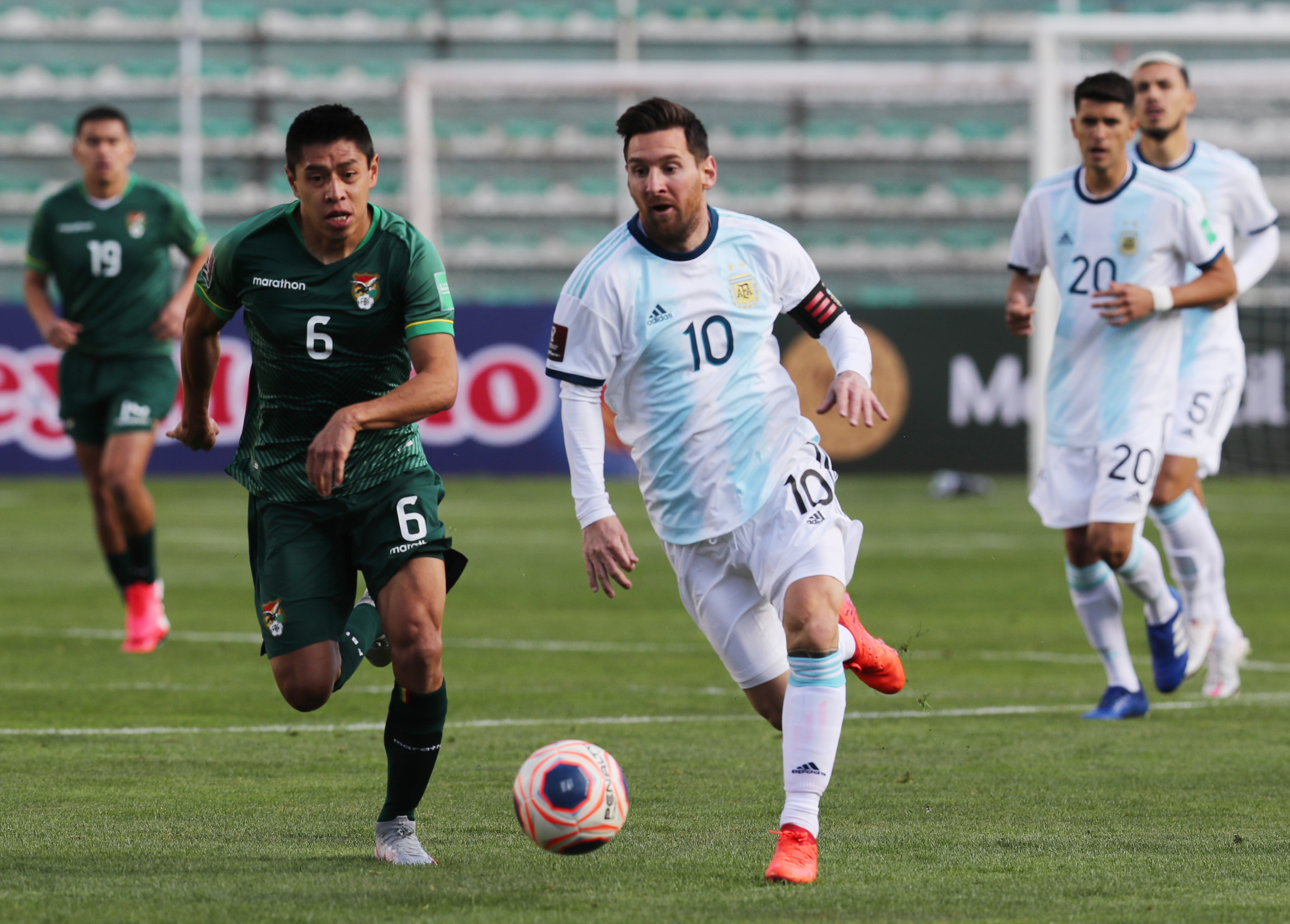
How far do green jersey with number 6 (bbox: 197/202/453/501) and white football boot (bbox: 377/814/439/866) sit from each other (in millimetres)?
898

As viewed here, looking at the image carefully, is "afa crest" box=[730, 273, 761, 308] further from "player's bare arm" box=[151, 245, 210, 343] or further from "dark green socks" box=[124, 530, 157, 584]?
"dark green socks" box=[124, 530, 157, 584]

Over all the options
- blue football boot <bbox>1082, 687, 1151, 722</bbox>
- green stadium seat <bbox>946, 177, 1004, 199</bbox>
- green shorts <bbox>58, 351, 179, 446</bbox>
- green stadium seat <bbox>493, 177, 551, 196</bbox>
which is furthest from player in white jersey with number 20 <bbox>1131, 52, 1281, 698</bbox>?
green stadium seat <bbox>493, 177, 551, 196</bbox>

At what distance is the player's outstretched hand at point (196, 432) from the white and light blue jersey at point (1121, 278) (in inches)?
139

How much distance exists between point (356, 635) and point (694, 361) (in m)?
1.21

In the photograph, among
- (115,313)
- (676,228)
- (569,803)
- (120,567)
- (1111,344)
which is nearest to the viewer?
(569,803)

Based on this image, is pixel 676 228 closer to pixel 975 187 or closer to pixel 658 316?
pixel 658 316

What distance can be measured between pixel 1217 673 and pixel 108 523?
557cm

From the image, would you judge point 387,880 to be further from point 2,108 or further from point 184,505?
point 2,108

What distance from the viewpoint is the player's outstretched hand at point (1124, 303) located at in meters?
7.23

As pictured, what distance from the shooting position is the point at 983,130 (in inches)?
1097

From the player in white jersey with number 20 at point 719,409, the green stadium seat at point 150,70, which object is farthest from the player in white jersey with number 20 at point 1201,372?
the green stadium seat at point 150,70

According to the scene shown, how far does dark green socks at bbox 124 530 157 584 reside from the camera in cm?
957

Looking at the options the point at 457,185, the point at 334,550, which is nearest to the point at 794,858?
the point at 334,550

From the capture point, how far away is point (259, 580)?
527 cm
